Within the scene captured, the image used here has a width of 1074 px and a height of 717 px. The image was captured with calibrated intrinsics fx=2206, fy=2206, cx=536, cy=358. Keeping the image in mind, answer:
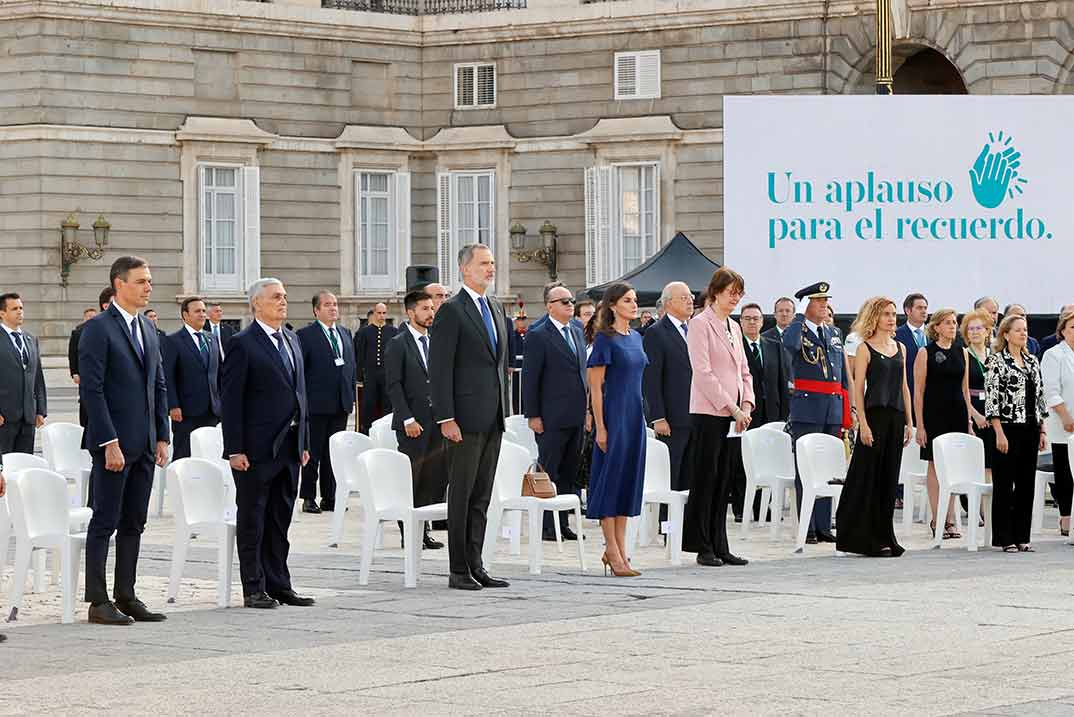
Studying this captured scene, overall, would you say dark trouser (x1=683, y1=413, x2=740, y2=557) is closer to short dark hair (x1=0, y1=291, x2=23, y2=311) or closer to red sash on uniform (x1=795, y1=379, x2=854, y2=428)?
red sash on uniform (x1=795, y1=379, x2=854, y2=428)

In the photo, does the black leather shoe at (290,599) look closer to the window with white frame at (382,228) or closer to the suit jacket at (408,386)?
the suit jacket at (408,386)

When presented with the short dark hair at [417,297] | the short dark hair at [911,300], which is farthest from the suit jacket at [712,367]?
the short dark hair at [911,300]

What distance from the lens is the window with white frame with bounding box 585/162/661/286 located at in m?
38.9

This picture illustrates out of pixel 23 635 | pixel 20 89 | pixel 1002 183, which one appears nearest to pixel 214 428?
pixel 23 635

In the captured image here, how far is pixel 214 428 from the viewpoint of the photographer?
52.3 feet

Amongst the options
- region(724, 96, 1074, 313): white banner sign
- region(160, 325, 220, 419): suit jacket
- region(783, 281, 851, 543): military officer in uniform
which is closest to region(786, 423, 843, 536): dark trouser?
region(783, 281, 851, 543): military officer in uniform

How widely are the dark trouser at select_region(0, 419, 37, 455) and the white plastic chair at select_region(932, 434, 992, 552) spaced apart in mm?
6194

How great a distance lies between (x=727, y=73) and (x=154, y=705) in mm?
30752

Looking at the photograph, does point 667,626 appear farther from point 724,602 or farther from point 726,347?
point 726,347

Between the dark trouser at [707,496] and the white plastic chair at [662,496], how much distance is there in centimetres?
10

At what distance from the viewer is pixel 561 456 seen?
608 inches

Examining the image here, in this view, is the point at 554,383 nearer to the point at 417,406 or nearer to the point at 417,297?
the point at 417,406

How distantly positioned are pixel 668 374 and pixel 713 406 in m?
0.56

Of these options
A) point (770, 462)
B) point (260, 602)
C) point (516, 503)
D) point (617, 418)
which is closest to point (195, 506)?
point (260, 602)
